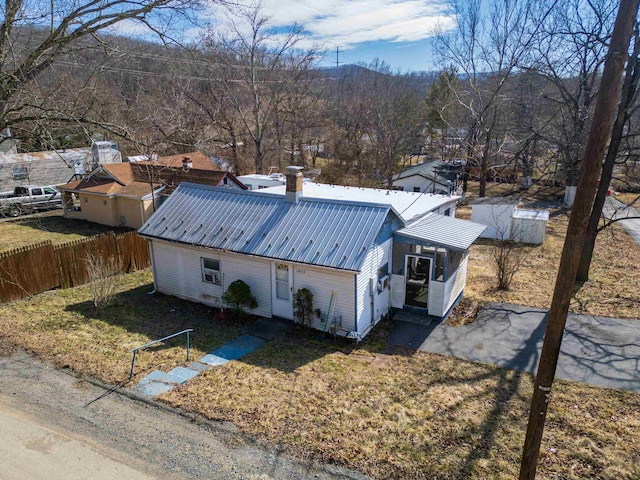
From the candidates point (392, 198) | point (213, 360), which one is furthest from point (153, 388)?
point (392, 198)

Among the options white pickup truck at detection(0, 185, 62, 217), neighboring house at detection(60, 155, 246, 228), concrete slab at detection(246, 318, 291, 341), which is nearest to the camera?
concrete slab at detection(246, 318, 291, 341)

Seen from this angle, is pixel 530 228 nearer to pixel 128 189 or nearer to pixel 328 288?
pixel 328 288

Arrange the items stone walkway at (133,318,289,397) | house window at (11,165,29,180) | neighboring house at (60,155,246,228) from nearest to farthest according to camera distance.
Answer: stone walkway at (133,318,289,397), neighboring house at (60,155,246,228), house window at (11,165,29,180)

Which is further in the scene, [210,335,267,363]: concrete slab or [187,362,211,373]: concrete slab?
[210,335,267,363]: concrete slab

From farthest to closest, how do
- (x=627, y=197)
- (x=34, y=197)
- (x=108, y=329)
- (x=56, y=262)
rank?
(x=627, y=197) → (x=34, y=197) → (x=56, y=262) → (x=108, y=329)

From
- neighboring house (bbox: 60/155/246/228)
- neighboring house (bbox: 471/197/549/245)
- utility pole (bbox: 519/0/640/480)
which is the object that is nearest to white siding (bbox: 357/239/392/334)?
utility pole (bbox: 519/0/640/480)

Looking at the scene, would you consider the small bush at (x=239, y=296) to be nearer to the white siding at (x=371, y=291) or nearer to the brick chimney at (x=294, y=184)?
the brick chimney at (x=294, y=184)

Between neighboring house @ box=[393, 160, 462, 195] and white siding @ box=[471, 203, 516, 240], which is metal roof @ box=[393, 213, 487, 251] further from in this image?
neighboring house @ box=[393, 160, 462, 195]
